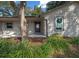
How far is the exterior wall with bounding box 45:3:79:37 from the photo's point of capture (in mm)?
18516

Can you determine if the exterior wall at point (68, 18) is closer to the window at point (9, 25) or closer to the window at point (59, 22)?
the window at point (59, 22)

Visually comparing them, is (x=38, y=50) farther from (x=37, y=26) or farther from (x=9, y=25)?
(x=37, y=26)

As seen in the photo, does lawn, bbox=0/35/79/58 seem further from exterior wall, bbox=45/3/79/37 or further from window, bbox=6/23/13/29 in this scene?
window, bbox=6/23/13/29

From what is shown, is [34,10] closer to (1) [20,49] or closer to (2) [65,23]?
(2) [65,23]

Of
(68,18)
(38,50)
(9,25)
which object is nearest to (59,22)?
(68,18)

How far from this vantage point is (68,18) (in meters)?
18.5

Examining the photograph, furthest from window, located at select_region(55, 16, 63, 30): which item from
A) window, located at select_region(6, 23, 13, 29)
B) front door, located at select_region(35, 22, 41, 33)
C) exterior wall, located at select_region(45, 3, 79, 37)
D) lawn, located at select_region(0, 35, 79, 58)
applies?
lawn, located at select_region(0, 35, 79, 58)

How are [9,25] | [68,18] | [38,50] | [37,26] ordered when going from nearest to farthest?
1. [38,50]
2. [68,18]
3. [9,25]
4. [37,26]

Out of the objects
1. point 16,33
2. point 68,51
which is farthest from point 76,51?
point 16,33

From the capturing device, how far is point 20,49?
9.95 meters

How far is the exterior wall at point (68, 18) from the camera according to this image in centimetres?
1852

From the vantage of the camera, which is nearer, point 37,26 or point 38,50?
point 38,50

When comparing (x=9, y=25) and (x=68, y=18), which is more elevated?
(x=68, y=18)

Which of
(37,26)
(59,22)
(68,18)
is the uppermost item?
(68,18)
